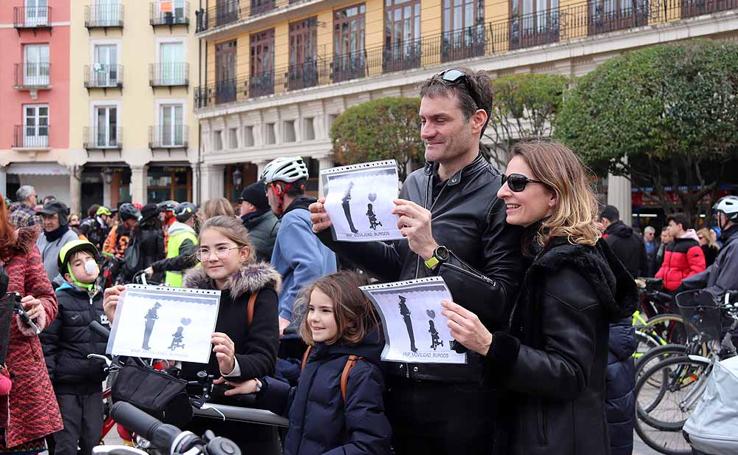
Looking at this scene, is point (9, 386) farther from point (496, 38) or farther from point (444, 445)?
point (496, 38)

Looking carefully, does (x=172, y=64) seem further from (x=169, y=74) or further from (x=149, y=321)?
(x=149, y=321)

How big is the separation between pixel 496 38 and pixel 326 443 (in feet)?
83.2

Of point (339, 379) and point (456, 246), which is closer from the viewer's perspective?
point (456, 246)

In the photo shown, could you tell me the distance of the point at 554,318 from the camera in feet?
9.75

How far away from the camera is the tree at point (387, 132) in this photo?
27.3 metres

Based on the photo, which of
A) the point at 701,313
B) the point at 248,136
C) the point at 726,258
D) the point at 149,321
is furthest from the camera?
the point at 248,136

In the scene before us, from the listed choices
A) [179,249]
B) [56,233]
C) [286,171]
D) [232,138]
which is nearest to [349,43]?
[232,138]

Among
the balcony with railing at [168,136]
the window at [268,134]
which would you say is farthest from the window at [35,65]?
the window at [268,134]

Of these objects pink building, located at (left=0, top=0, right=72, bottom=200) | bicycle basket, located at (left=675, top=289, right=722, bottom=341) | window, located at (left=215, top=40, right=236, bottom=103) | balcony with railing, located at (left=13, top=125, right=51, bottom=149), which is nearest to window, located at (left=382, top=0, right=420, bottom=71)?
window, located at (left=215, top=40, right=236, bottom=103)

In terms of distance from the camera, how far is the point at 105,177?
46.5 meters

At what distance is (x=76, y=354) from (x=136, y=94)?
135 ft

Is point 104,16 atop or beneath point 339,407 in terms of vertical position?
atop

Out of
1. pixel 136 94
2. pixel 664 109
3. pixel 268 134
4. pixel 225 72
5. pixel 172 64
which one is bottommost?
pixel 664 109

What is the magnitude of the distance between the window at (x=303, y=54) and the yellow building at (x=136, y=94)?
8972 mm
